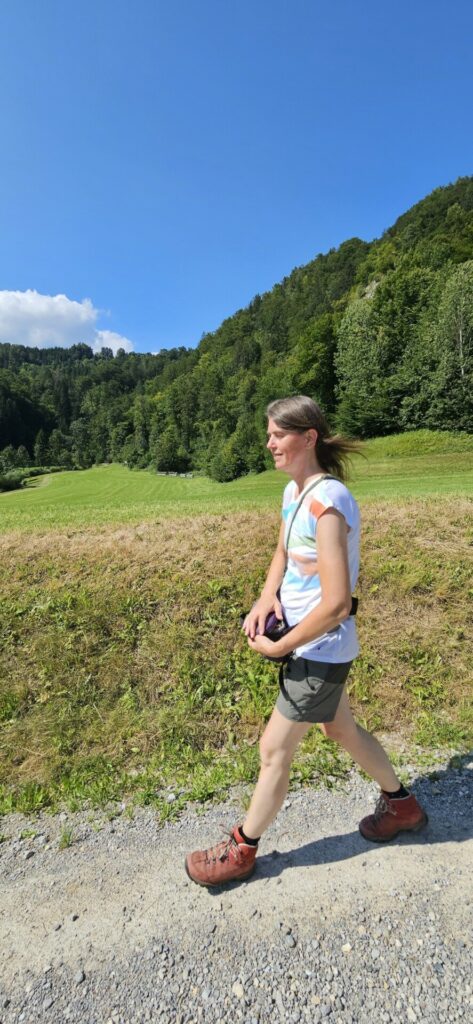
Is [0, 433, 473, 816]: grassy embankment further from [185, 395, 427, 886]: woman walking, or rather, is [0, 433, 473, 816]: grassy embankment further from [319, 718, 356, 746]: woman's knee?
[319, 718, 356, 746]: woman's knee

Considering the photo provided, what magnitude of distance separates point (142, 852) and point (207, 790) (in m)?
0.61

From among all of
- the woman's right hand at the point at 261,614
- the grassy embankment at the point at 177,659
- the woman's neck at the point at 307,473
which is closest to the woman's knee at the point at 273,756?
the woman's right hand at the point at 261,614

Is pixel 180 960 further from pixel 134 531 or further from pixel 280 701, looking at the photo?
pixel 134 531

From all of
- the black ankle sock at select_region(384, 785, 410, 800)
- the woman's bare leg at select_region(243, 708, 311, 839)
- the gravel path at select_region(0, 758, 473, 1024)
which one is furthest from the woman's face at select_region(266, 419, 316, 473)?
the gravel path at select_region(0, 758, 473, 1024)

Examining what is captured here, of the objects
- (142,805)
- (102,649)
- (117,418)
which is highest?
(117,418)

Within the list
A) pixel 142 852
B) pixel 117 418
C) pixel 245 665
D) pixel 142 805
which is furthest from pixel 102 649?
pixel 117 418

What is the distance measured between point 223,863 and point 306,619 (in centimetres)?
155

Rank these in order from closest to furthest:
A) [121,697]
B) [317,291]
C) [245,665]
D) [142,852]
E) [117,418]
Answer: [142,852]
[121,697]
[245,665]
[317,291]
[117,418]

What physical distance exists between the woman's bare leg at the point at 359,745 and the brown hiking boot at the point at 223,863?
78 centimetres

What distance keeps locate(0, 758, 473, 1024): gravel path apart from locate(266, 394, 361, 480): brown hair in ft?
7.46

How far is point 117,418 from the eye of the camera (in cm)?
14788

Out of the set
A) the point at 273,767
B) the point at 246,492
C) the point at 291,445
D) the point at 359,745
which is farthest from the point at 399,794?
the point at 246,492

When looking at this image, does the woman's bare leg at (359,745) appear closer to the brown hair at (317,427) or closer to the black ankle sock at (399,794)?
the black ankle sock at (399,794)

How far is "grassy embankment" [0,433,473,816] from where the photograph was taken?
149 inches
